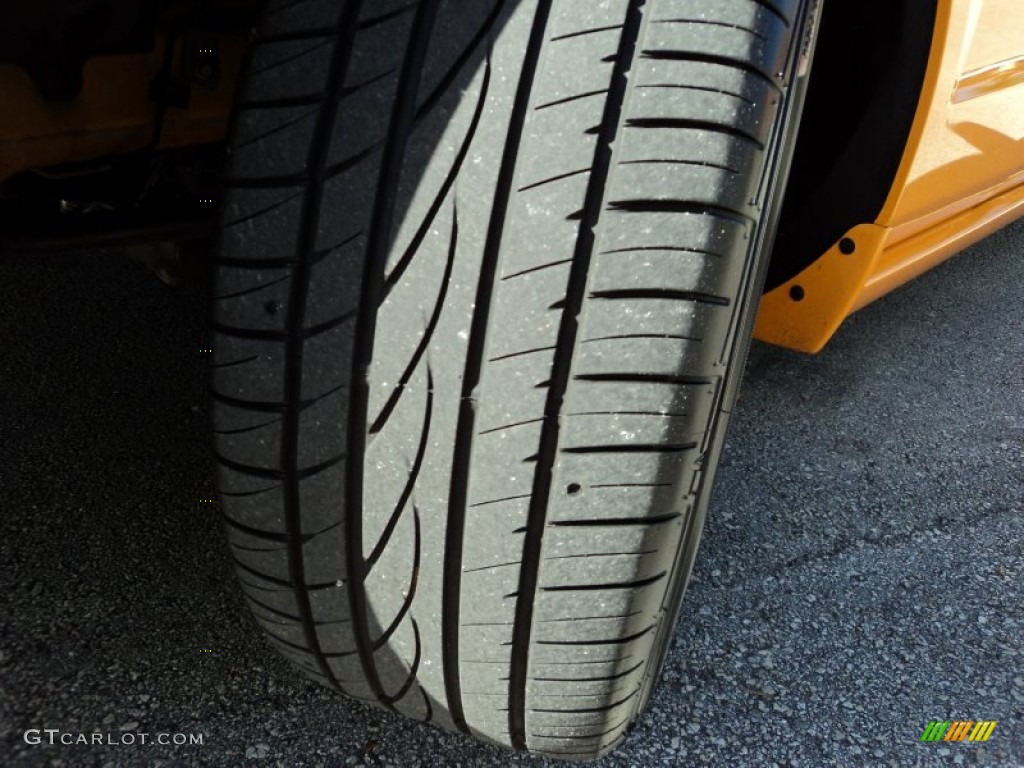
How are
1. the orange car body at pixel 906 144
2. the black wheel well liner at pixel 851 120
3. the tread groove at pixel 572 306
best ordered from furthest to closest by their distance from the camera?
the black wheel well liner at pixel 851 120, the orange car body at pixel 906 144, the tread groove at pixel 572 306

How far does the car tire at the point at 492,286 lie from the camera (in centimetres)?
67

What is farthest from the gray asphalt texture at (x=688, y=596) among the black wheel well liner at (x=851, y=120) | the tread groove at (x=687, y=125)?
the tread groove at (x=687, y=125)

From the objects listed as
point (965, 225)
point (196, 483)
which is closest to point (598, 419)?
point (196, 483)

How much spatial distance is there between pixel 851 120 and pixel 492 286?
0.81 metres

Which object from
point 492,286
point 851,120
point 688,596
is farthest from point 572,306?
point 851,120

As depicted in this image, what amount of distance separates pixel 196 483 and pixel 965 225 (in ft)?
4.58

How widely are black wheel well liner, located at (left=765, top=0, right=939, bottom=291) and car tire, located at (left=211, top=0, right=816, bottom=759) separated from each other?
469 mm

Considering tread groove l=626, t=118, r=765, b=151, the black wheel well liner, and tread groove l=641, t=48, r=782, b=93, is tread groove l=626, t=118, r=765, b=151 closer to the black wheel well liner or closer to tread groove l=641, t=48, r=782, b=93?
tread groove l=641, t=48, r=782, b=93

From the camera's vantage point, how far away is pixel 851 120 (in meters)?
1.26

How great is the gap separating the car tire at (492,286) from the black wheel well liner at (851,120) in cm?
47

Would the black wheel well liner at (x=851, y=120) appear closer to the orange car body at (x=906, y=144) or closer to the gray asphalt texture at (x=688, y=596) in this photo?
the orange car body at (x=906, y=144)

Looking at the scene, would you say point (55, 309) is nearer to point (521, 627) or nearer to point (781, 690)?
point (521, 627)

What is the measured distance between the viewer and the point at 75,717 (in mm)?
927

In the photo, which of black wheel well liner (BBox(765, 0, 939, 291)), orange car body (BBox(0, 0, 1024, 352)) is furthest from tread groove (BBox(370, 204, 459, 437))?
black wheel well liner (BBox(765, 0, 939, 291))
